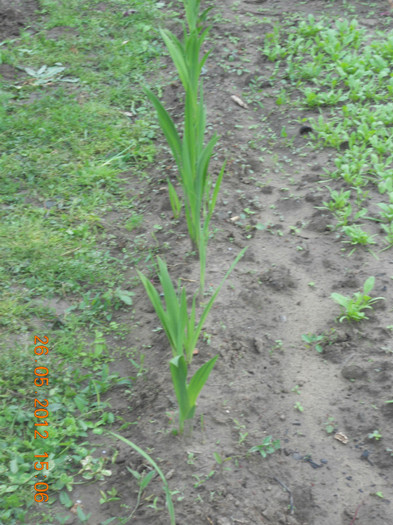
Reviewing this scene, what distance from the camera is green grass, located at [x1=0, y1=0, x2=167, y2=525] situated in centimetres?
222

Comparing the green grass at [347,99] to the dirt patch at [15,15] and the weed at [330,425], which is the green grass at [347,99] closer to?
the weed at [330,425]

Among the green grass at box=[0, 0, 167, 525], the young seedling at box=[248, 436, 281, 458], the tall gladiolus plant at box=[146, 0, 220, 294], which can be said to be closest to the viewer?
the young seedling at box=[248, 436, 281, 458]

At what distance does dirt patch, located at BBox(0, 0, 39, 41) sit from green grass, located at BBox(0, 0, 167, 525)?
116 mm

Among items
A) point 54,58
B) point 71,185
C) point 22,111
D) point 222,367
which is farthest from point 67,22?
point 222,367

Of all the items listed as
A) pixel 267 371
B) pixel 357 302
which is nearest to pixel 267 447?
pixel 267 371

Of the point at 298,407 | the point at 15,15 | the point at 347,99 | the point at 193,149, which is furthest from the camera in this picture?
the point at 15,15

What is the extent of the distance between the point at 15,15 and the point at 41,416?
393cm

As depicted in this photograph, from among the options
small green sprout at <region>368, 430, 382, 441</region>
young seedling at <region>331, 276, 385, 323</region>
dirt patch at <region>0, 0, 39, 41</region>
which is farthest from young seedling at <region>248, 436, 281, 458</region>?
dirt patch at <region>0, 0, 39, 41</region>

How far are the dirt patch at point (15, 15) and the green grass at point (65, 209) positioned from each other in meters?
0.12

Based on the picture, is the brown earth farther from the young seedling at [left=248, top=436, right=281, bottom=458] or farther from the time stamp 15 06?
the time stamp 15 06

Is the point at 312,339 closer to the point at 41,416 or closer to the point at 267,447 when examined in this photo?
the point at 267,447

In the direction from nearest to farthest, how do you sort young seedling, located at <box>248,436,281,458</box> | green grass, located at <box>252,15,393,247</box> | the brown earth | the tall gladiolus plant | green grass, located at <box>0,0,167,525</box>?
1. the brown earth
2. young seedling, located at <box>248,436,281,458</box>
3. green grass, located at <box>0,0,167,525</box>
4. the tall gladiolus plant
5. green grass, located at <box>252,15,393,247</box>

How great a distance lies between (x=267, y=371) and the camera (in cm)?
237

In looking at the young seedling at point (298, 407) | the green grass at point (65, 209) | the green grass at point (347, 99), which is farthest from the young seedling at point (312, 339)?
the green grass at point (65, 209)
